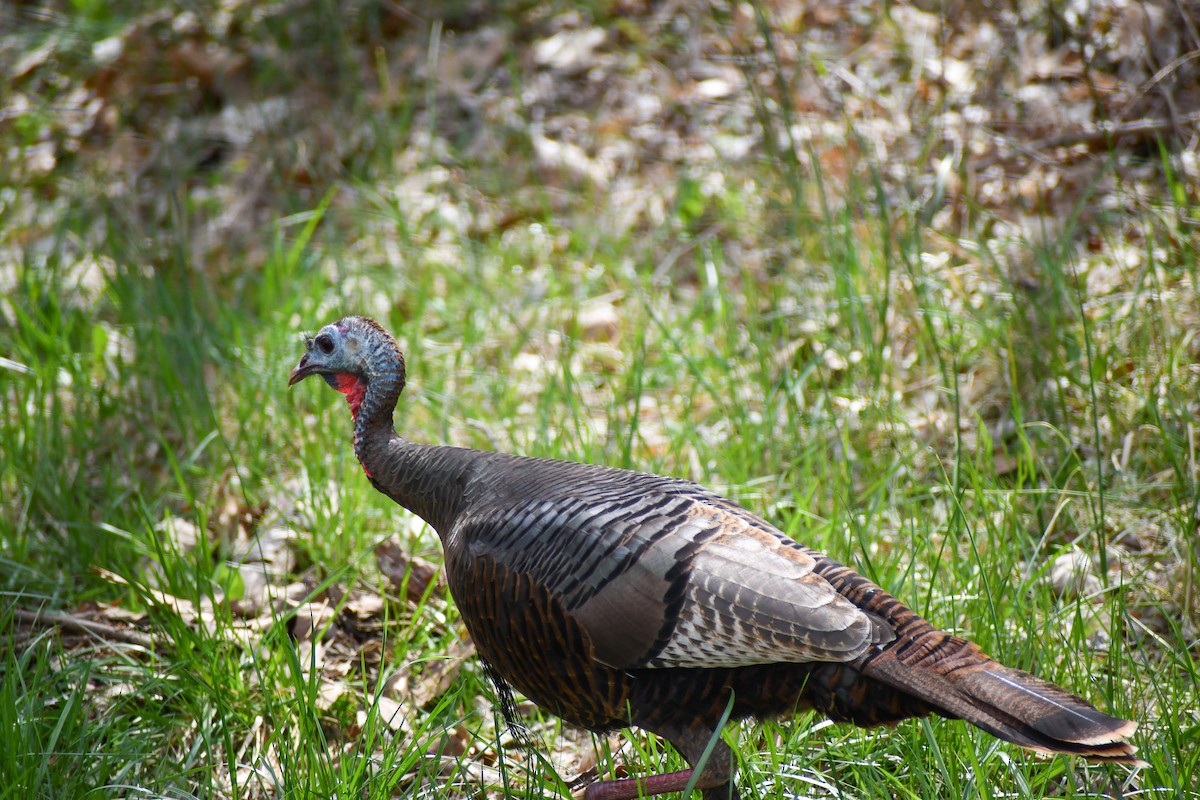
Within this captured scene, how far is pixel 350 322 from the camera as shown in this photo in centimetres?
301

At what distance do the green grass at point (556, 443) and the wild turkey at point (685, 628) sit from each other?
0.76 ft

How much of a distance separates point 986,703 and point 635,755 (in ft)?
3.94

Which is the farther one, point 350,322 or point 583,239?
point 583,239

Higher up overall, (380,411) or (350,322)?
(350,322)

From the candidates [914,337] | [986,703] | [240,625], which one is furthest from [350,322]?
[914,337]

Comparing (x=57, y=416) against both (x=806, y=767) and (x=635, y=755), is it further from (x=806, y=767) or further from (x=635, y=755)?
(x=806, y=767)

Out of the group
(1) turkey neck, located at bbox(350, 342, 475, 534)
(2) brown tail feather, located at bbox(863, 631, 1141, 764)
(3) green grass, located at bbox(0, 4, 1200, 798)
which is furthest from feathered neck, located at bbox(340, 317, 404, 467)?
(2) brown tail feather, located at bbox(863, 631, 1141, 764)

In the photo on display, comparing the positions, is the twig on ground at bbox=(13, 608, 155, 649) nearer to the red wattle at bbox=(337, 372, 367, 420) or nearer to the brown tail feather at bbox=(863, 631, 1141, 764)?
the red wattle at bbox=(337, 372, 367, 420)

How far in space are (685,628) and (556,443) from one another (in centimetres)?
147

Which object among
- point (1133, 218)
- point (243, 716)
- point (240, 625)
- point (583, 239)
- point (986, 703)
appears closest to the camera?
point (986, 703)

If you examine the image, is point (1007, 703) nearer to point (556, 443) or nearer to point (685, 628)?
point (685, 628)

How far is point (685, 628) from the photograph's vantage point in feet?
7.53

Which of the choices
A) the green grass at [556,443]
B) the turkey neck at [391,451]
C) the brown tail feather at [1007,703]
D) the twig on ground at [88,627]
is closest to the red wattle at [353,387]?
the turkey neck at [391,451]

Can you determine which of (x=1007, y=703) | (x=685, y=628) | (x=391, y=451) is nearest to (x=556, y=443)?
(x=391, y=451)
